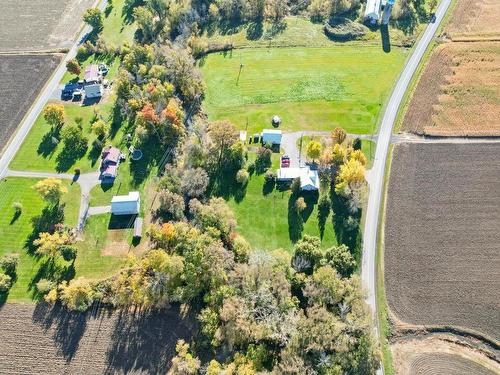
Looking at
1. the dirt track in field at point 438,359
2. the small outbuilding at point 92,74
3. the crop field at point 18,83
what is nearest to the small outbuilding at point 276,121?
the small outbuilding at point 92,74

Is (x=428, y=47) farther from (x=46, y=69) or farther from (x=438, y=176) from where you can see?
(x=46, y=69)

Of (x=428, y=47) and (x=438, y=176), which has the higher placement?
(x=428, y=47)

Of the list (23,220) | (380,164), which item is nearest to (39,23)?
(23,220)

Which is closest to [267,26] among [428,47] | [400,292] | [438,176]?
[428,47]

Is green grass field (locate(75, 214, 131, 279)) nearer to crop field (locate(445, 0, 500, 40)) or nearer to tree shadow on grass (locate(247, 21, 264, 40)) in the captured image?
tree shadow on grass (locate(247, 21, 264, 40))

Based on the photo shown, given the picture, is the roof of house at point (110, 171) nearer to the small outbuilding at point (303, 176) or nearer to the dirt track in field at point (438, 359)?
the small outbuilding at point (303, 176)

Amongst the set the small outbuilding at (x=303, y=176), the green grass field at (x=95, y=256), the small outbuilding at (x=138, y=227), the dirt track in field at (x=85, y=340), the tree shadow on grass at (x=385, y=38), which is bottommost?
the dirt track in field at (x=85, y=340)

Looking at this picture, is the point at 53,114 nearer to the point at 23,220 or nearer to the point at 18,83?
the point at 18,83
